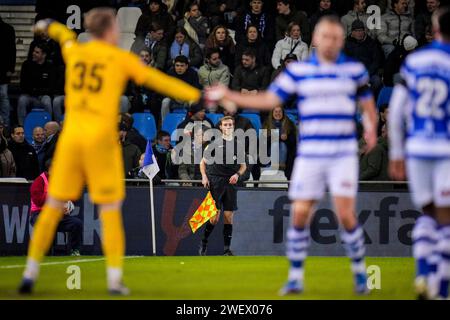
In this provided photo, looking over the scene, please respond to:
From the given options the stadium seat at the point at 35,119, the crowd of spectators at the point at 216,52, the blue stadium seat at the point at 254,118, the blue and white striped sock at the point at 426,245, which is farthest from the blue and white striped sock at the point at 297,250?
the stadium seat at the point at 35,119

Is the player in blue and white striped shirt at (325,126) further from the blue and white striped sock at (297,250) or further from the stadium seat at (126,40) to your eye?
the stadium seat at (126,40)

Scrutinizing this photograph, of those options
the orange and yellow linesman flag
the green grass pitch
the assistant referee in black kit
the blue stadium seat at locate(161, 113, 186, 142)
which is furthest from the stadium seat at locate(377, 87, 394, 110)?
the orange and yellow linesman flag

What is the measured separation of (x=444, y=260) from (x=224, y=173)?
1058 centimetres

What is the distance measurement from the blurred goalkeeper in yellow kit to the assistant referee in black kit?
9608mm

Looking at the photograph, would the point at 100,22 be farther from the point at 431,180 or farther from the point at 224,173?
the point at 224,173

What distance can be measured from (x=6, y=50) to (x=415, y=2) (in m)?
8.86

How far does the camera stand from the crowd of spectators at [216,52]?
22484 mm

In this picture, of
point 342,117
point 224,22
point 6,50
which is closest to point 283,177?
point 224,22

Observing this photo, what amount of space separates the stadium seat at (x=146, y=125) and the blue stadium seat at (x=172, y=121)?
0.23 meters

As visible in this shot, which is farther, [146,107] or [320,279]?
[146,107]

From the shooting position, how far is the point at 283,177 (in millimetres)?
21672

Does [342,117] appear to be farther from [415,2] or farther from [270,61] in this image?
[415,2]
